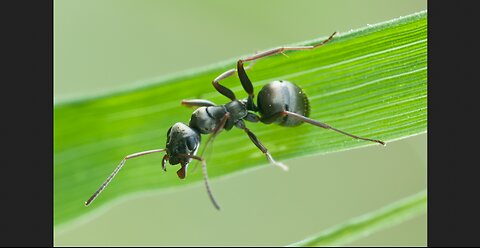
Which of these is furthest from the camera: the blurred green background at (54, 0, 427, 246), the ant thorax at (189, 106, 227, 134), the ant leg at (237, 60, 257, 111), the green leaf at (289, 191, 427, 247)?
the blurred green background at (54, 0, 427, 246)

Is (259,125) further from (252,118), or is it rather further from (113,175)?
(113,175)

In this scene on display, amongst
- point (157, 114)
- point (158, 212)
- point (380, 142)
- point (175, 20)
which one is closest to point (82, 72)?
point (175, 20)

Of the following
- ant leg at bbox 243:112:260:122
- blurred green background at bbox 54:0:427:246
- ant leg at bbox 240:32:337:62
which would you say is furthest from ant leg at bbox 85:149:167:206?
blurred green background at bbox 54:0:427:246

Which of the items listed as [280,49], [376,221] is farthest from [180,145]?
[376,221]

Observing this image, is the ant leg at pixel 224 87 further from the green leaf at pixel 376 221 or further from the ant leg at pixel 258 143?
the green leaf at pixel 376 221

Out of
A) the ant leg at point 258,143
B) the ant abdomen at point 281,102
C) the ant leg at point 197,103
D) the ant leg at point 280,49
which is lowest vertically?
the ant leg at point 258,143

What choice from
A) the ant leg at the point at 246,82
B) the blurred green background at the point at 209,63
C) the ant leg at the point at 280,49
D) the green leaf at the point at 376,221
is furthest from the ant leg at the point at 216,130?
the blurred green background at the point at 209,63

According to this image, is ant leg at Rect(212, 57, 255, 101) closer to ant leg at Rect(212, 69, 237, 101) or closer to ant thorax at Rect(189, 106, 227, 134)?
ant leg at Rect(212, 69, 237, 101)
